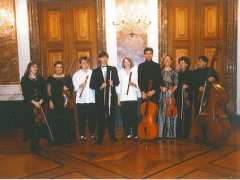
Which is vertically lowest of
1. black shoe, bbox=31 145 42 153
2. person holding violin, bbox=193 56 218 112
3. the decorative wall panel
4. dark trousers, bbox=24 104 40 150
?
black shoe, bbox=31 145 42 153

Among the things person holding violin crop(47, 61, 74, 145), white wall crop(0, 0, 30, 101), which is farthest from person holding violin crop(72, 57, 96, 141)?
white wall crop(0, 0, 30, 101)

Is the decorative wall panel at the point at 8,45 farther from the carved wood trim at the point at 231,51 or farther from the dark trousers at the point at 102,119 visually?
the carved wood trim at the point at 231,51

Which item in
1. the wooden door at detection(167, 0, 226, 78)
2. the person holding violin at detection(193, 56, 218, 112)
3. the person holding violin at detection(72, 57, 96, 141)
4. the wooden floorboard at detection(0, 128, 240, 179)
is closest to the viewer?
the wooden floorboard at detection(0, 128, 240, 179)

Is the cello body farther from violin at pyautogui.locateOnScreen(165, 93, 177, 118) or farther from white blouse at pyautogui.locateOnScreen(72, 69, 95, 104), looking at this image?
white blouse at pyautogui.locateOnScreen(72, 69, 95, 104)

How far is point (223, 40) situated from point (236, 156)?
270 cm

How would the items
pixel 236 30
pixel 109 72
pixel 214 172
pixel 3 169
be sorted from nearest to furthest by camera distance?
pixel 214 172, pixel 3 169, pixel 109 72, pixel 236 30

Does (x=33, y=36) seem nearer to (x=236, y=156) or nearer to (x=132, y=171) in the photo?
(x=132, y=171)

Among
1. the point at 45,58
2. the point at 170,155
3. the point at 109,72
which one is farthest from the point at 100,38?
the point at 170,155

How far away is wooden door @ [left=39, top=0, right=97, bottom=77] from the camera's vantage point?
6387 millimetres

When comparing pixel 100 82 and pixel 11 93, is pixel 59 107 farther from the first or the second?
pixel 11 93

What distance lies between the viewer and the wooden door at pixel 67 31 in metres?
6.39

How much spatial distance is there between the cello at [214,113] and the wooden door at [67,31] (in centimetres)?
271

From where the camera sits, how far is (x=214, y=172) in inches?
138

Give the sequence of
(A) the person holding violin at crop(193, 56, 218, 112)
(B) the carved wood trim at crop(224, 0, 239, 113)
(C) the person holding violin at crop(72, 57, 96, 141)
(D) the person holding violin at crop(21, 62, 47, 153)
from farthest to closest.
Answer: (B) the carved wood trim at crop(224, 0, 239, 113) → (C) the person holding violin at crop(72, 57, 96, 141) → (A) the person holding violin at crop(193, 56, 218, 112) → (D) the person holding violin at crop(21, 62, 47, 153)
